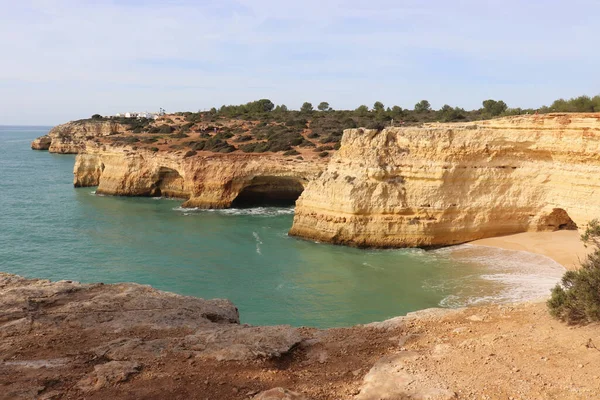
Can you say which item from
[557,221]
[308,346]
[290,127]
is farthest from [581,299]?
[290,127]

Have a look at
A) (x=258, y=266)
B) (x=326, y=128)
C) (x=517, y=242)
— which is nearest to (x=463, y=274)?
(x=517, y=242)

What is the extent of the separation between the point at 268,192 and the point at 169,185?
8.53m

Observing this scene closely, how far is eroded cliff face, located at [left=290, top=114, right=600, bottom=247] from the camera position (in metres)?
18.7

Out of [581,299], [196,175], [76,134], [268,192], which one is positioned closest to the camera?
[581,299]

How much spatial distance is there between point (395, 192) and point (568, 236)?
7367mm

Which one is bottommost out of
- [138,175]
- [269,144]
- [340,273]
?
[340,273]

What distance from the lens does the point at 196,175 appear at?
104 ft

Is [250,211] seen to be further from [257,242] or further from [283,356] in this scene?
[283,356]

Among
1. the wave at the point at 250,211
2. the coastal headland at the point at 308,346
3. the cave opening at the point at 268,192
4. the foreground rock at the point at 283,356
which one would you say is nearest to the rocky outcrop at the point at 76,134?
the cave opening at the point at 268,192

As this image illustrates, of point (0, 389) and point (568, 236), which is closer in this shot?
point (0, 389)

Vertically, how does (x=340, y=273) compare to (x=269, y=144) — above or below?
below

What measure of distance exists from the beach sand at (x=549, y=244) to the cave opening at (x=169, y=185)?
23249 millimetres

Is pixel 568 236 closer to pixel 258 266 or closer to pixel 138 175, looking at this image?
pixel 258 266

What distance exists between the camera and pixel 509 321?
6.59 meters
